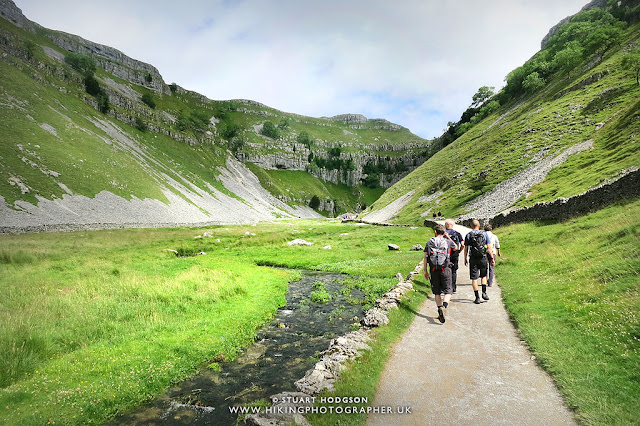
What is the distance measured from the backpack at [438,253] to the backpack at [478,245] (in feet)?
11.9

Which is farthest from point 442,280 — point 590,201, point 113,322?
point 590,201

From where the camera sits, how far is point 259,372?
12.4 m

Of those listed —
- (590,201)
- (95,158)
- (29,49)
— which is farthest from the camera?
(29,49)

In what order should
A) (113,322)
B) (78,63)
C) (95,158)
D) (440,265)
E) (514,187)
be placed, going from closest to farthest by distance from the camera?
(440,265) < (113,322) < (514,187) < (95,158) < (78,63)

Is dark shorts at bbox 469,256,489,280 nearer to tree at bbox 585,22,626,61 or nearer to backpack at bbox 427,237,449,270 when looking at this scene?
backpack at bbox 427,237,449,270

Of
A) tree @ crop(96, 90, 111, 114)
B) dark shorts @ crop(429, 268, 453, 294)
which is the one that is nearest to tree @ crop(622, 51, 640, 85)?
dark shorts @ crop(429, 268, 453, 294)

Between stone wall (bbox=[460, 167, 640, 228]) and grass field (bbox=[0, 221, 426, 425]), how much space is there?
50.5 feet

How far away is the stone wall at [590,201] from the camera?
2511 cm

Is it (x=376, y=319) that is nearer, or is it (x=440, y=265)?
(x=440, y=265)

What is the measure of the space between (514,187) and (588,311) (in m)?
55.9

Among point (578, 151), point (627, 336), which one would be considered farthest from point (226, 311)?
point (578, 151)

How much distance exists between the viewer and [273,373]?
12.3m

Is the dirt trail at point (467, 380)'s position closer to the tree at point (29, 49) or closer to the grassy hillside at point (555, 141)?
the grassy hillside at point (555, 141)

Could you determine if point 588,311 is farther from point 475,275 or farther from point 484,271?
point 484,271
